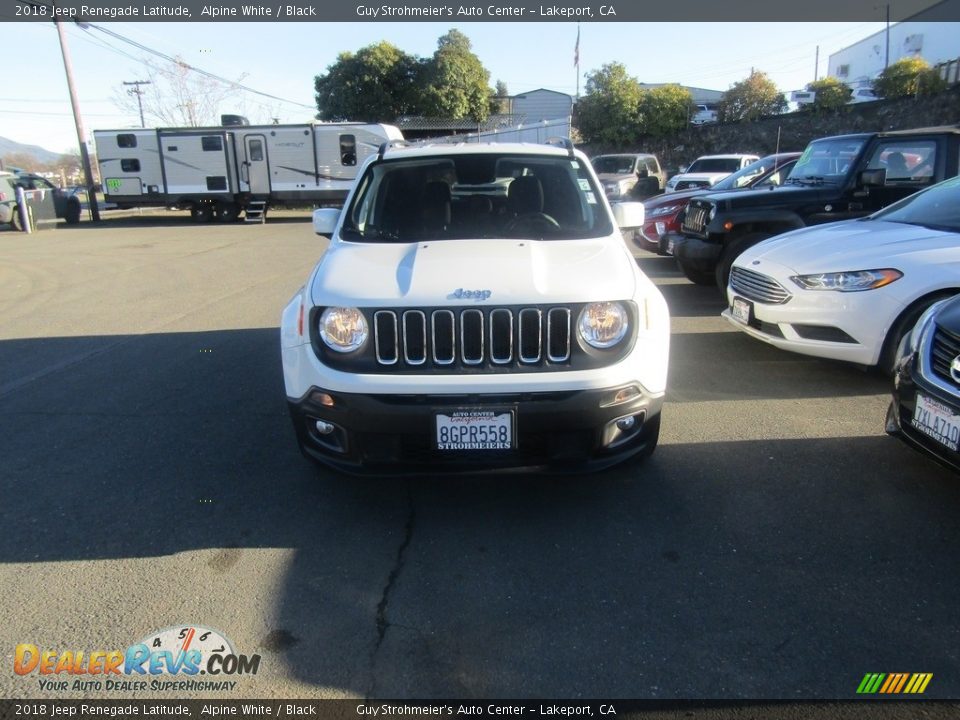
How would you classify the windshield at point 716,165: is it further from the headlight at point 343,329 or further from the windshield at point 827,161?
the headlight at point 343,329

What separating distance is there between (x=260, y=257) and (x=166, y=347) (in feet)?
24.0

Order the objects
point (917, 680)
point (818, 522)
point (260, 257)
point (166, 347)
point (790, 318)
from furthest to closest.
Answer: point (260, 257) → point (166, 347) → point (790, 318) → point (818, 522) → point (917, 680)

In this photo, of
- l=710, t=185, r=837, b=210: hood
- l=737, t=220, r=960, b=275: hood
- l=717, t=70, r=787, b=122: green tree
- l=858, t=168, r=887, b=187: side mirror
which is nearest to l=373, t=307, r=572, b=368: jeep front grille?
l=737, t=220, r=960, b=275: hood

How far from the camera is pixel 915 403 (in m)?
3.51

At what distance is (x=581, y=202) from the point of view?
463cm

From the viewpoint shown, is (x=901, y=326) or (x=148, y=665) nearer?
(x=148, y=665)

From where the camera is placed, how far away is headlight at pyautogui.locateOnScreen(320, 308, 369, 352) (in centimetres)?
329

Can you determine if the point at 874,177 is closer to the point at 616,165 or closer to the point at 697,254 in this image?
the point at 697,254

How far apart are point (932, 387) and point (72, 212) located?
2706cm

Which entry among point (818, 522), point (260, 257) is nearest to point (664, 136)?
point (260, 257)

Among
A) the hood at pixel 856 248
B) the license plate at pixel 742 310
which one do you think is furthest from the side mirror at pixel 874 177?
the license plate at pixel 742 310

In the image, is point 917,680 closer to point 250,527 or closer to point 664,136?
point 250,527

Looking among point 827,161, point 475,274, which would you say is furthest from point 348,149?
point 475,274

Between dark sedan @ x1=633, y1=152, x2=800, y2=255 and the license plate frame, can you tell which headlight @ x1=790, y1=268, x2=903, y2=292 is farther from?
dark sedan @ x1=633, y1=152, x2=800, y2=255
